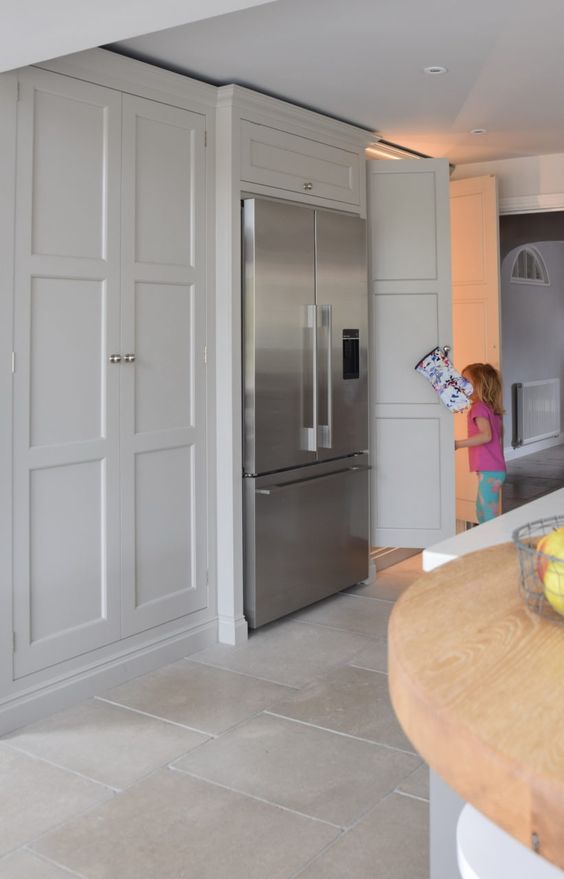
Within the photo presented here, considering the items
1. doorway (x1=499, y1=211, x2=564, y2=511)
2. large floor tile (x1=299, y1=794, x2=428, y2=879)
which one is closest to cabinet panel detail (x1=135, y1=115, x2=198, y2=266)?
large floor tile (x1=299, y1=794, x2=428, y2=879)

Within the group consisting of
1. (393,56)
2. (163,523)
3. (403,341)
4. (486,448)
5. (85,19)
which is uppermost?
(393,56)

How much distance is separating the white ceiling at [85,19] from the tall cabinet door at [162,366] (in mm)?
901

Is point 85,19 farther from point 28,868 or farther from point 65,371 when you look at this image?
point 28,868

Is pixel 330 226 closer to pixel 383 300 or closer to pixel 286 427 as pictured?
pixel 383 300

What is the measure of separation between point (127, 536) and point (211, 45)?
1904 mm

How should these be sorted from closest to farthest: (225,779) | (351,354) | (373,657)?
(225,779) → (373,657) → (351,354)

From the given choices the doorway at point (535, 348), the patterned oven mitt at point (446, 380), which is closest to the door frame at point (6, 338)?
the patterned oven mitt at point (446, 380)

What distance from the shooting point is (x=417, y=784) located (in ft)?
8.57

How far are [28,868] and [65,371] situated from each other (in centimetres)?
164

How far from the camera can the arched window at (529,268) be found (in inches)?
410

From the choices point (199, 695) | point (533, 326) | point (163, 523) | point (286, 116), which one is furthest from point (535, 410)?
point (199, 695)

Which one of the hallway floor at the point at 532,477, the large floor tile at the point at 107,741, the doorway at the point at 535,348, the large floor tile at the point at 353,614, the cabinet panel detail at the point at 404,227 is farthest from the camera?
the doorway at the point at 535,348

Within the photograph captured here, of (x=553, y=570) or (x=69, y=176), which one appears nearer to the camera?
(x=553, y=570)

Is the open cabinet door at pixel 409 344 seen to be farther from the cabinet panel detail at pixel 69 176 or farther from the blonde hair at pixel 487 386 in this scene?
the cabinet panel detail at pixel 69 176
